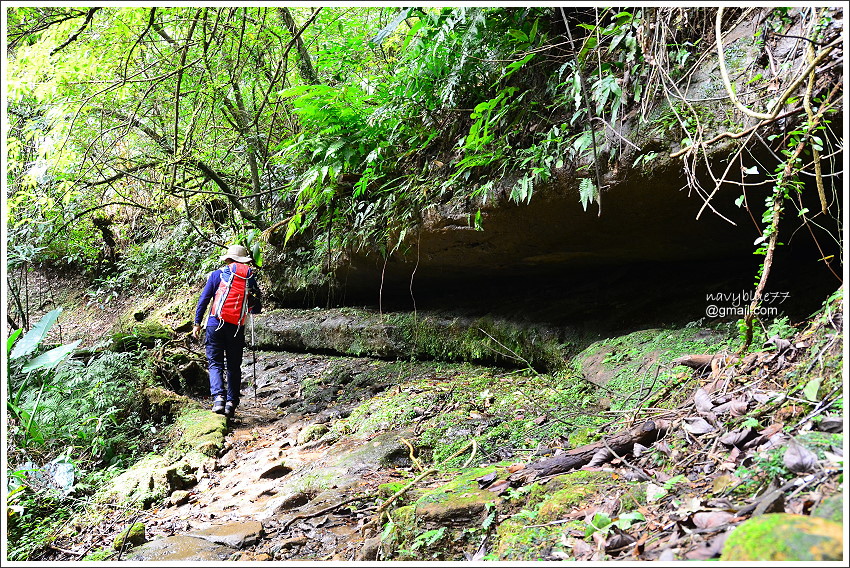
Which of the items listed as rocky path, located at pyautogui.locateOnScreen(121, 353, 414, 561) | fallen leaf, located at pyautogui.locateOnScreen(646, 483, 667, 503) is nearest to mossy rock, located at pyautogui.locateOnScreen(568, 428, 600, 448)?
fallen leaf, located at pyautogui.locateOnScreen(646, 483, 667, 503)

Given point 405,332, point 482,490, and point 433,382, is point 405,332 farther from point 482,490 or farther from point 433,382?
point 482,490

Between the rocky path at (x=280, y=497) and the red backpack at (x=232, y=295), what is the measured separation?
1.24 m

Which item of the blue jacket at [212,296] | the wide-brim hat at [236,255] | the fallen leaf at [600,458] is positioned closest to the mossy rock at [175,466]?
the blue jacket at [212,296]

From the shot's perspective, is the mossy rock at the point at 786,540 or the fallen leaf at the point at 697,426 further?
the fallen leaf at the point at 697,426

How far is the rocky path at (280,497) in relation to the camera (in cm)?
290

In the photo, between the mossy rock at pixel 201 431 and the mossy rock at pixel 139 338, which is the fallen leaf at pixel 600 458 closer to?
the mossy rock at pixel 201 431

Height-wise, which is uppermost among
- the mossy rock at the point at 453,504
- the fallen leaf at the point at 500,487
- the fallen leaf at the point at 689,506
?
the fallen leaf at the point at 689,506

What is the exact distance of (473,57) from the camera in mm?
4910

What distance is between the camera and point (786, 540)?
47.6 inches

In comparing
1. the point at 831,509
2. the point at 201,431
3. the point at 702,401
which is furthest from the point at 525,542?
the point at 201,431

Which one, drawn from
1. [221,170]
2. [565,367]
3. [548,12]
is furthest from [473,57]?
[221,170]

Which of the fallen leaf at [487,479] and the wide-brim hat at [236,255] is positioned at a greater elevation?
the wide-brim hat at [236,255]

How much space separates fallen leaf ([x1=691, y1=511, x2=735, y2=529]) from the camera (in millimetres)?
1541

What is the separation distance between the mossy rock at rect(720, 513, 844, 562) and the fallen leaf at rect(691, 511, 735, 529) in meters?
0.24
